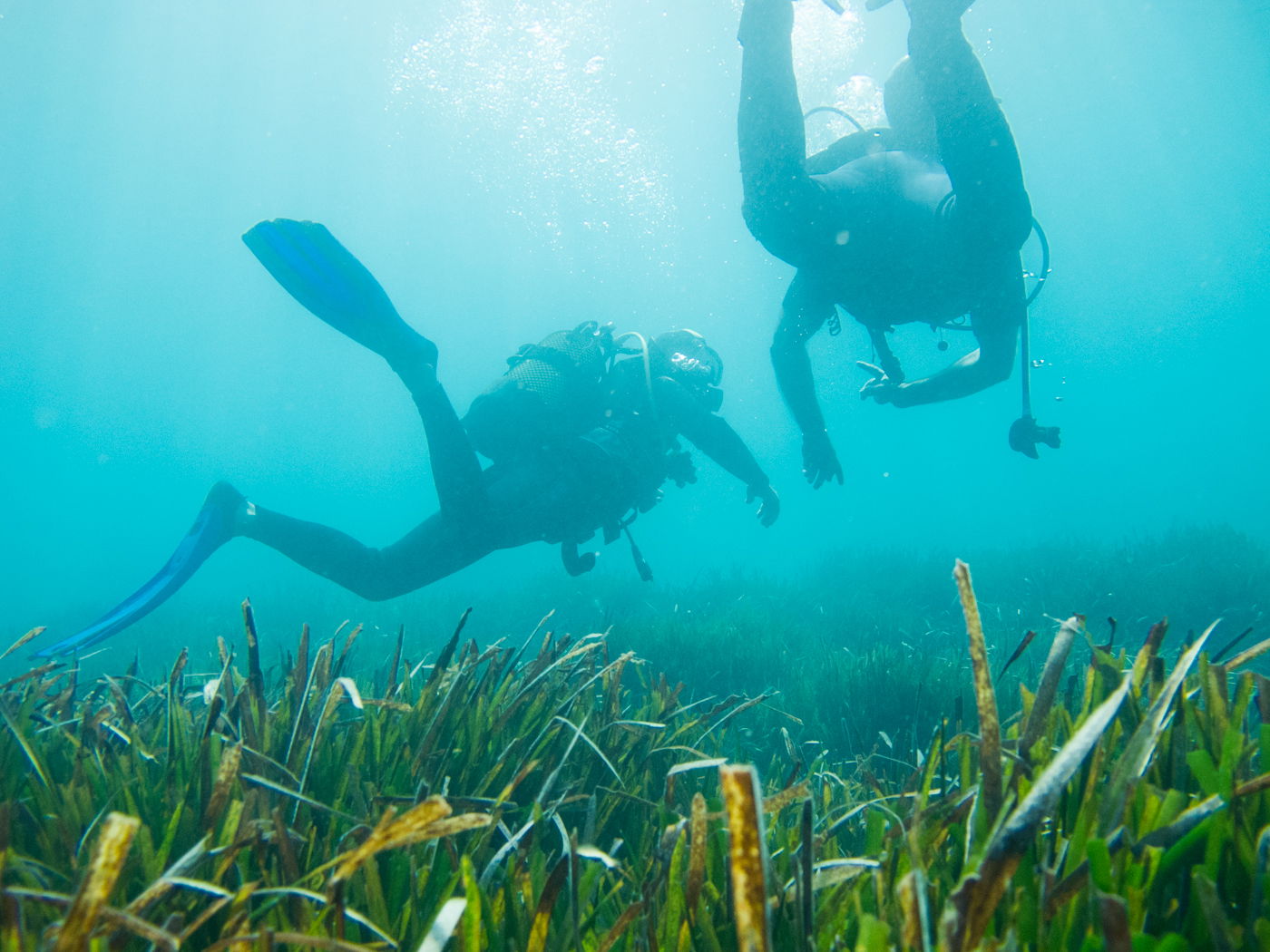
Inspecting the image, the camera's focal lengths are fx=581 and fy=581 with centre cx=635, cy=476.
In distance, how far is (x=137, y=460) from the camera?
402 feet

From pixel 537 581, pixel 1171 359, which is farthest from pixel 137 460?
pixel 1171 359

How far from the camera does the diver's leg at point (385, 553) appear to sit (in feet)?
18.1

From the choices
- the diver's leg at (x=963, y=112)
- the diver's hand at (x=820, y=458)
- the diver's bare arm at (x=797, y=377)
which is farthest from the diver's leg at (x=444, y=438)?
the diver's leg at (x=963, y=112)

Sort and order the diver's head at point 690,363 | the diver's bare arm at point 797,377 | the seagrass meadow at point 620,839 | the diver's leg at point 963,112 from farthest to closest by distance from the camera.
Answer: the diver's head at point 690,363 < the diver's bare arm at point 797,377 < the diver's leg at point 963,112 < the seagrass meadow at point 620,839

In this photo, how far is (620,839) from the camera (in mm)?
1236

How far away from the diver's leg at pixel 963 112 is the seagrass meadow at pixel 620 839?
10.8 ft

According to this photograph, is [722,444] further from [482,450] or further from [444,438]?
[444,438]

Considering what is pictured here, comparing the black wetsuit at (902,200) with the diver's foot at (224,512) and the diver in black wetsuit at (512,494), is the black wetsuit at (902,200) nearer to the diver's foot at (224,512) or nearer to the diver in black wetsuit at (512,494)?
the diver in black wetsuit at (512,494)

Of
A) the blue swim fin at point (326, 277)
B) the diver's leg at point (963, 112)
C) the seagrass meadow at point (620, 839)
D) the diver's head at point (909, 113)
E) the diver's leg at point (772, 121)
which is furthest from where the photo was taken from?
the diver's head at point (909, 113)

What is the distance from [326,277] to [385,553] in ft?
8.26

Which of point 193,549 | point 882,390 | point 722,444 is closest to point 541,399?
point 722,444

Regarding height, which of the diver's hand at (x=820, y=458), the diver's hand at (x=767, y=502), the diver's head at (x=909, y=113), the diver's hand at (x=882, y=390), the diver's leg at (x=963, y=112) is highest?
the diver's head at (x=909, y=113)

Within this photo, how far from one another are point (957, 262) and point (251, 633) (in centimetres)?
467

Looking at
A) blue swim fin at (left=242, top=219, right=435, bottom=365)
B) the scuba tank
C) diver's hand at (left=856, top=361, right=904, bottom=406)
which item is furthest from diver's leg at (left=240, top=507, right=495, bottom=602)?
diver's hand at (left=856, top=361, right=904, bottom=406)
